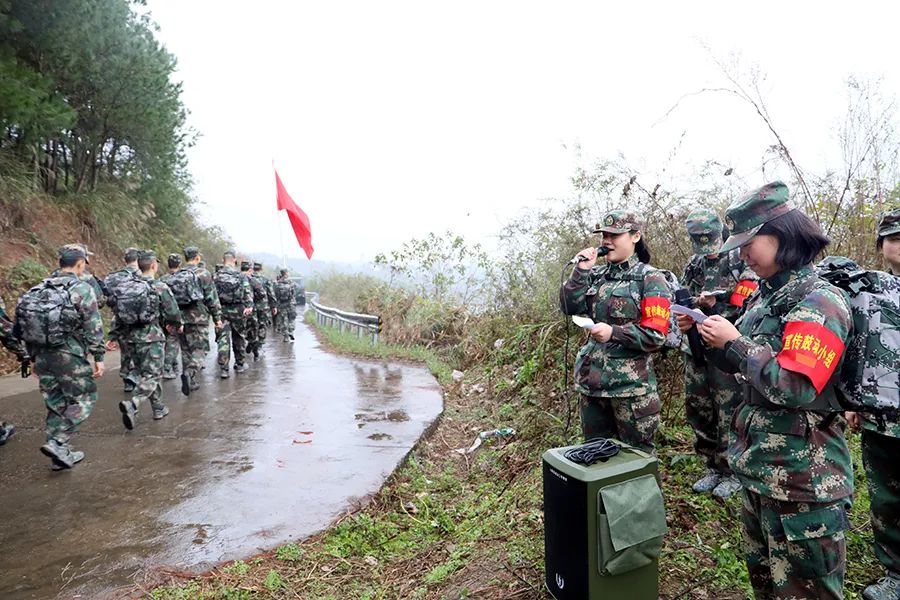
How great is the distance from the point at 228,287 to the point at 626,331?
757 centimetres

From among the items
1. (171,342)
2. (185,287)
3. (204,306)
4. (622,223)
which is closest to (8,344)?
(185,287)

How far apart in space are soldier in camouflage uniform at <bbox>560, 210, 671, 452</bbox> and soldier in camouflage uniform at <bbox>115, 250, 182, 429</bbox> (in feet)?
16.3

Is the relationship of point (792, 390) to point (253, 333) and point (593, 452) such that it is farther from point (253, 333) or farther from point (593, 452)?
point (253, 333)

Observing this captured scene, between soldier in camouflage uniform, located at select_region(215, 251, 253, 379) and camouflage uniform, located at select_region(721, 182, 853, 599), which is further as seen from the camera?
soldier in camouflage uniform, located at select_region(215, 251, 253, 379)

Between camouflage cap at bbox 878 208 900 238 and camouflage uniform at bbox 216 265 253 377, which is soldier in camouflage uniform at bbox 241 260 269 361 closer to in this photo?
camouflage uniform at bbox 216 265 253 377

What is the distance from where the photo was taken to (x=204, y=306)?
791 centimetres

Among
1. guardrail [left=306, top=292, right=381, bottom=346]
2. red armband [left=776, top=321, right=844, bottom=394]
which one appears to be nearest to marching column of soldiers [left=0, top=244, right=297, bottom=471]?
guardrail [left=306, top=292, right=381, bottom=346]

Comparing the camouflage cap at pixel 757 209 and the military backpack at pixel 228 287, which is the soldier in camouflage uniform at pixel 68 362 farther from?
the camouflage cap at pixel 757 209

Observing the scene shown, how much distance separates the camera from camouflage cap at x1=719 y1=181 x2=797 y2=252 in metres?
1.94

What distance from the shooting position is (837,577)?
1878 mm

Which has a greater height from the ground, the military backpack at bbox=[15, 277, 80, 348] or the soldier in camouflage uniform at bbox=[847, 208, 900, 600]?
the military backpack at bbox=[15, 277, 80, 348]

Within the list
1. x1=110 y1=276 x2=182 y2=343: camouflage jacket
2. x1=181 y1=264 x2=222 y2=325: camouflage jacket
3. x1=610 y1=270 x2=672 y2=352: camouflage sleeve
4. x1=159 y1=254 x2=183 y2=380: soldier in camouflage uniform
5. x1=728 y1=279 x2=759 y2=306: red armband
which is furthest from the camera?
x1=181 y1=264 x2=222 y2=325: camouflage jacket

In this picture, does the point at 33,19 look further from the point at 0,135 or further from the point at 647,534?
the point at 647,534

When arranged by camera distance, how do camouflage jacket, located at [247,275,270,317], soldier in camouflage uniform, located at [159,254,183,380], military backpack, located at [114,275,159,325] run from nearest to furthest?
military backpack, located at [114,275,159,325] < soldier in camouflage uniform, located at [159,254,183,380] < camouflage jacket, located at [247,275,270,317]
